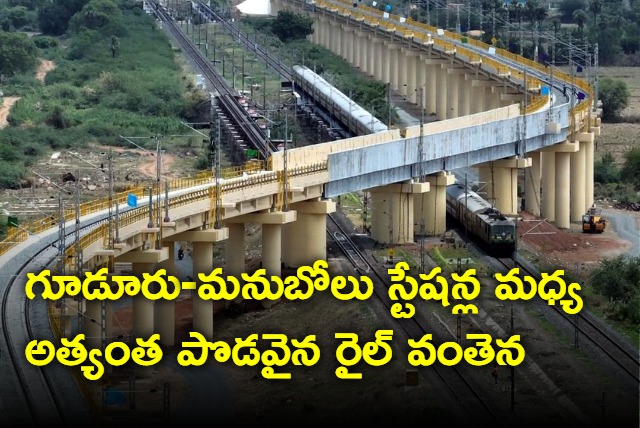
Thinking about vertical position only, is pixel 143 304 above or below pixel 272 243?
above

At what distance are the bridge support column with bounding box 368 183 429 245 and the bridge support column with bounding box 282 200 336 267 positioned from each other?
627 cm

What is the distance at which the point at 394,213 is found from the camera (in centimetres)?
8875

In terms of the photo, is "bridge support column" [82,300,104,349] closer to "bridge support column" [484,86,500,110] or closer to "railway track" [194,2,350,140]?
"railway track" [194,2,350,140]

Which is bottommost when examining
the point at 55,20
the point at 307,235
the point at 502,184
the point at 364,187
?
the point at 55,20

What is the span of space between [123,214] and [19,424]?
72.0ft

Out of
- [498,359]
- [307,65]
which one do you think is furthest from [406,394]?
[307,65]

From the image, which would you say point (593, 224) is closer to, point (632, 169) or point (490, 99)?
point (632, 169)

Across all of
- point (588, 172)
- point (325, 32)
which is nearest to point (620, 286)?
point (588, 172)

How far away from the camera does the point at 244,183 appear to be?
7544cm

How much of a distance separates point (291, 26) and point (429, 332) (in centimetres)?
12215

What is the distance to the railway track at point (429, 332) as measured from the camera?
183ft

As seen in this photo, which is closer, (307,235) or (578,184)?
(307,235)

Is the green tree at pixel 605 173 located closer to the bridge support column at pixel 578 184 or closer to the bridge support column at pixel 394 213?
the bridge support column at pixel 578 184

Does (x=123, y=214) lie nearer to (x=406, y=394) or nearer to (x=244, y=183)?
(x=244, y=183)
